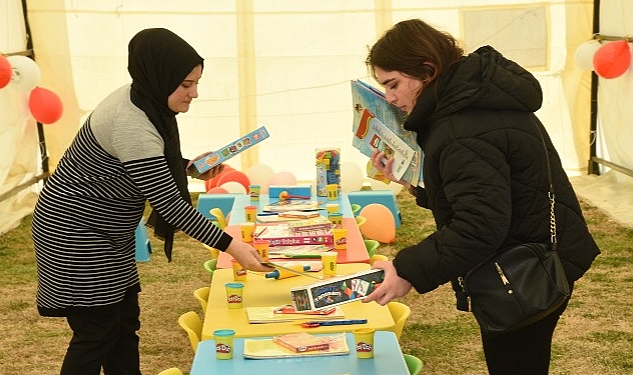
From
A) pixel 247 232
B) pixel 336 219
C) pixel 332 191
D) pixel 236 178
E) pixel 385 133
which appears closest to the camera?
pixel 385 133

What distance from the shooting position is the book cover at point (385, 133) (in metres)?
3.17

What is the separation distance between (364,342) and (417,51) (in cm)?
99

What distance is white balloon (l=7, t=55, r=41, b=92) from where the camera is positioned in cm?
814

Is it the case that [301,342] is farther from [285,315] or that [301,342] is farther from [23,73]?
[23,73]

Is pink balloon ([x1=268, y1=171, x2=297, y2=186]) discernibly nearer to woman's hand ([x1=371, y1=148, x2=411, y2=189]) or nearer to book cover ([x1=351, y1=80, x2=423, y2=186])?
book cover ([x1=351, y1=80, x2=423, y2=186])

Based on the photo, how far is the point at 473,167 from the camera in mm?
2471

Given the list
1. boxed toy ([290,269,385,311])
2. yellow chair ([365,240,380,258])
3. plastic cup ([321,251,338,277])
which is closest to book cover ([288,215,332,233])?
yellow chair ([365,240,380,258])

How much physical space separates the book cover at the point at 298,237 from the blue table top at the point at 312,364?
1587mm

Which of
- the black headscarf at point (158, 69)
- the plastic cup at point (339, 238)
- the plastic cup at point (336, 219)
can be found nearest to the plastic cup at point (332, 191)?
the plastic cup at point (336, 219)

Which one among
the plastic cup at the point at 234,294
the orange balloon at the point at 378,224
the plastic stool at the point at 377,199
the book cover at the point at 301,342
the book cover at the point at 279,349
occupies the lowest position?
the orange balloon at the point at 378,224

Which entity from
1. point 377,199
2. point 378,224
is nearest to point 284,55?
point 377,199

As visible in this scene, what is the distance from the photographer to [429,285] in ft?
8.39

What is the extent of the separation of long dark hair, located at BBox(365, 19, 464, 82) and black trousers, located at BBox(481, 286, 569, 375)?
78cm

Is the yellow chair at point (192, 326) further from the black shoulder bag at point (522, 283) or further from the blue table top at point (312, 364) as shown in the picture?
the black shoulder bag at point (522, 283)
